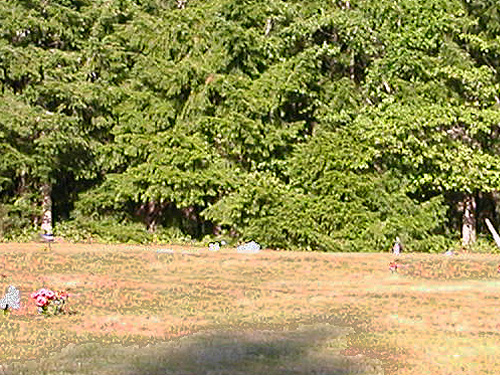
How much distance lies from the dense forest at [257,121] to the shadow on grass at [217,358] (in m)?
15.8

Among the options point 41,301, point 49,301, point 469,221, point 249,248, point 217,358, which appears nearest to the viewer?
point 217,358

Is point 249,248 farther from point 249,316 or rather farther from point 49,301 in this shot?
point 49,301

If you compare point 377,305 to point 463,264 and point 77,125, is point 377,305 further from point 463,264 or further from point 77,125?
point 77,125

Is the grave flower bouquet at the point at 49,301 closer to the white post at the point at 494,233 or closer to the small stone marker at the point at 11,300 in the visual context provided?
the small stone marker at the point at 11,300

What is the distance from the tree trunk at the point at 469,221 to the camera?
27875 millimetres

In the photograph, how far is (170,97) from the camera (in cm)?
2830

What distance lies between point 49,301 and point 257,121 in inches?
633

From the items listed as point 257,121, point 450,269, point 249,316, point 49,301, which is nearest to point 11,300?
point 49,301

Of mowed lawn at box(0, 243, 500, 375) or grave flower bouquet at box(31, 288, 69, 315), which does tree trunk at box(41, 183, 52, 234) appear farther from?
grave flower bouquet at box(31, 288, 69, 315)

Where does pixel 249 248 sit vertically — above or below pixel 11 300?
below

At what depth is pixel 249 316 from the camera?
12344 mm

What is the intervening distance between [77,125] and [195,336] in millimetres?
17814

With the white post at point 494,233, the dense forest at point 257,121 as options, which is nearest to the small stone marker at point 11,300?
the dense forest at point 257,121

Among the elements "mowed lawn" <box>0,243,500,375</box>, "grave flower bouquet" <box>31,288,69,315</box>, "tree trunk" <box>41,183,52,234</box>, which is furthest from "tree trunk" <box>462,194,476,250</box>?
"grave flower bouquet" <box>31,288,69,315</box>
